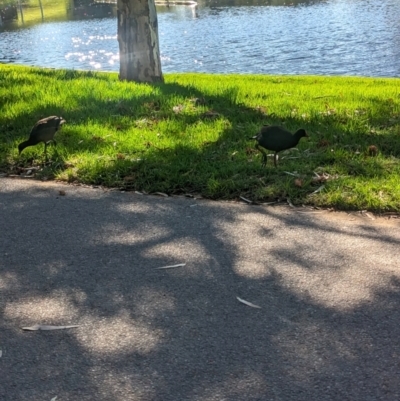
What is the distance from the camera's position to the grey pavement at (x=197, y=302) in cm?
268

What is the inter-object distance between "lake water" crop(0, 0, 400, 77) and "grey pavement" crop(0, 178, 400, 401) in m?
12.3

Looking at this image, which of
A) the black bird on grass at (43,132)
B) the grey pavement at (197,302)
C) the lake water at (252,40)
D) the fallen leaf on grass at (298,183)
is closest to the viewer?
the grey pavement at (197,302)

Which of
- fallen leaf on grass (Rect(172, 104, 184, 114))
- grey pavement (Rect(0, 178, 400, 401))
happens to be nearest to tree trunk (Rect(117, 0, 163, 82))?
fallen leaf on grass (Rect(172, 104, 184, 114))

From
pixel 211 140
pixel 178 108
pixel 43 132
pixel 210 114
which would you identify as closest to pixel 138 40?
pixel 178 108

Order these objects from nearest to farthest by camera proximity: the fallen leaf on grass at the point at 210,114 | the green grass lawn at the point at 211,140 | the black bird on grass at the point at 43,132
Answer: the green grass lawn at the point at 211,140, the black bird on grass at the point at 43,132, the fallen leaf on grass at the point at 210,114

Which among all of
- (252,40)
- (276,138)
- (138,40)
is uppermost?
(138,40)

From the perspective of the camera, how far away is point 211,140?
20.1ft

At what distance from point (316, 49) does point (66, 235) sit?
16340 mm

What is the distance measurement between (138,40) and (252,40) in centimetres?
1272

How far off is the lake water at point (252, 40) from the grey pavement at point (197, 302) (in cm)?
1232

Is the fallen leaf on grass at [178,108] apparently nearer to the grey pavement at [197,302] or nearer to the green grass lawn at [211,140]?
the green grass lawn at [211,140]

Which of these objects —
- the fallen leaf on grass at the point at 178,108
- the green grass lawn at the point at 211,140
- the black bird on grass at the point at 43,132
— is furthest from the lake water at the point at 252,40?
the black bird on grass at the point at 43,132

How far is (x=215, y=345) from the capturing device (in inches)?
116

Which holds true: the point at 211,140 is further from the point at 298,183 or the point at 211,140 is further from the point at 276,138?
the point at 298,183
